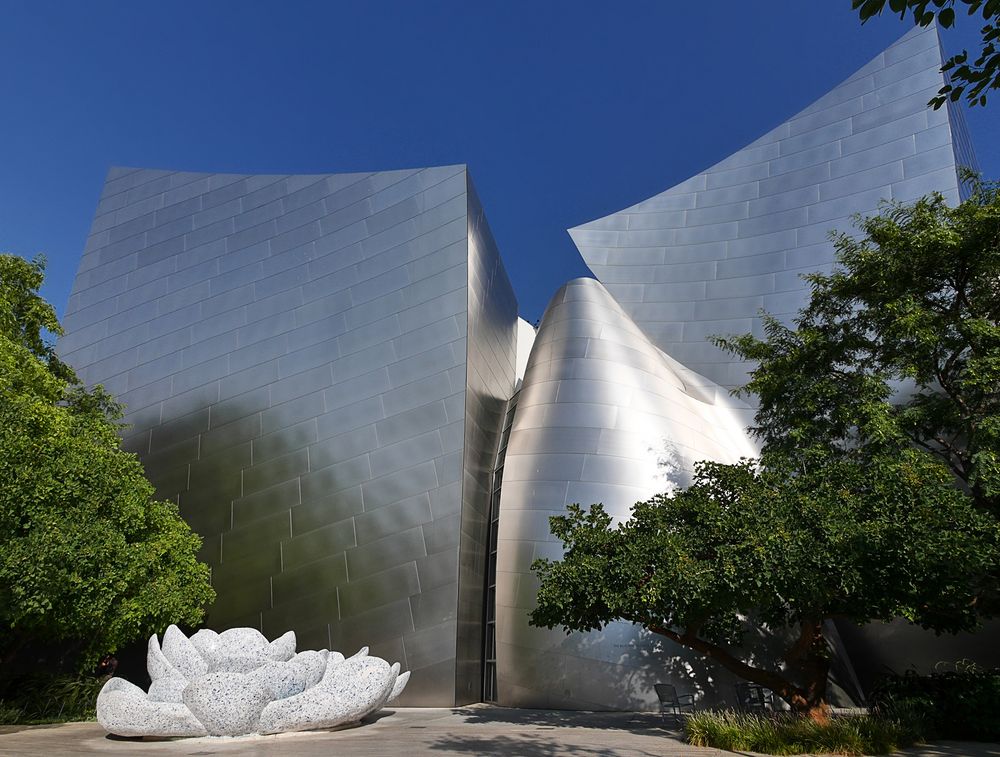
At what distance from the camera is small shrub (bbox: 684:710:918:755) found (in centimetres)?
864

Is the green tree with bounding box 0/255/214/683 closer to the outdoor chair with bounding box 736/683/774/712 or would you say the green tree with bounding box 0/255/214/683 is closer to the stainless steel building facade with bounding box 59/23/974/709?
the stainless steel building facade with bounding box 59/23/974/709

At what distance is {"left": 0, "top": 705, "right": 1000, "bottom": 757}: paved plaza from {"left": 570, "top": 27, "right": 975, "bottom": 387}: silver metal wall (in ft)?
43.0

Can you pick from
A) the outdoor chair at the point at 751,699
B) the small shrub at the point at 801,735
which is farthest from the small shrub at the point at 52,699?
the outdoor chair at the point at 751,699

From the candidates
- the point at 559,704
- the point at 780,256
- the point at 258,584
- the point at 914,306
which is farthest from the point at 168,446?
the point at 780,256

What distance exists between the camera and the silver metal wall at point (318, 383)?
1577 centimetres

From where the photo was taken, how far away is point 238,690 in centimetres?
985

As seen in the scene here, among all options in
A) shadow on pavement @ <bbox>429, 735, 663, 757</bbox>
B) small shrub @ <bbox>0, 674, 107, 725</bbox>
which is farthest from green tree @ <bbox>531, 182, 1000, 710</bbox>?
small shrub @ <bbox>0, 674, 107, 725</bbox>

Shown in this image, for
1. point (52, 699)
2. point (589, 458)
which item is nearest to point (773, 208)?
point (589, 458)

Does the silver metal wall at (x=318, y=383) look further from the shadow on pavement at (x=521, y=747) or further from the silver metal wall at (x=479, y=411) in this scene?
the shadow on pavement at (x=521, y=747)

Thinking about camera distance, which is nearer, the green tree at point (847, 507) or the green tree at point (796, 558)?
the green tree at point (796, 558)

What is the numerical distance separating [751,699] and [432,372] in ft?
32.8

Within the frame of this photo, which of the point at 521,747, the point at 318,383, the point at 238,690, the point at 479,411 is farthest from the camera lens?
the point at 318,383

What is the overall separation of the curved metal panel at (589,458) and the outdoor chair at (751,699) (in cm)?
65

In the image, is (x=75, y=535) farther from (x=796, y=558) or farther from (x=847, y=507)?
(x=847, y=507)
